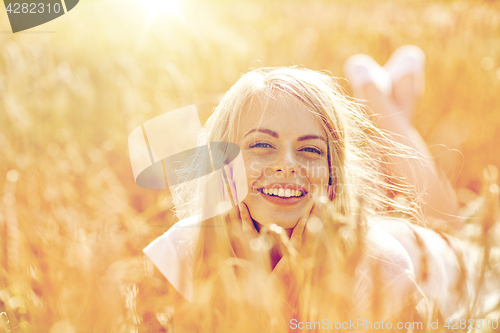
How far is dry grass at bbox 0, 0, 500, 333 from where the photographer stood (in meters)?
0.36

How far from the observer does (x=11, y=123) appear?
83 cm

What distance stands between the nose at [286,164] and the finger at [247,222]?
0.12 meters

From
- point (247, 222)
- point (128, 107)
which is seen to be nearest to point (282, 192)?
point (247, 222)

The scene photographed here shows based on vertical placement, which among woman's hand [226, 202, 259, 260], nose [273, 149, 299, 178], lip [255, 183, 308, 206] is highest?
nose [273, 149, 299, 178]

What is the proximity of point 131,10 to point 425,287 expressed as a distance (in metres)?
1.66

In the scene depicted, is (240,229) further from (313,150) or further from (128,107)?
(128,107)

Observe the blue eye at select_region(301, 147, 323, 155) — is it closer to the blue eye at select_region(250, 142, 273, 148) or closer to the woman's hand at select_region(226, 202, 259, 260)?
the blue eye at select_region(250, 142, 273, 148)

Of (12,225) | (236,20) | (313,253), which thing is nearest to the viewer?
(313,253)

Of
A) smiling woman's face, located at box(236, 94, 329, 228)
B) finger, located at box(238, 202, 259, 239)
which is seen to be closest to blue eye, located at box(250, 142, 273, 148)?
smiling woman's face, located at box(236, 94, 329, 228)

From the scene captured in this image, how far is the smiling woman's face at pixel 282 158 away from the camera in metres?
0.64

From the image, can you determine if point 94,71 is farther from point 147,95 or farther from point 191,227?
point 191,227

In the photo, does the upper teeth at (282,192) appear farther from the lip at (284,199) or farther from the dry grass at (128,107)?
the dry grass at (128,107)

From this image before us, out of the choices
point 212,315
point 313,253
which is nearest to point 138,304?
point 212,315

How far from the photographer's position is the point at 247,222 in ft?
2.34
